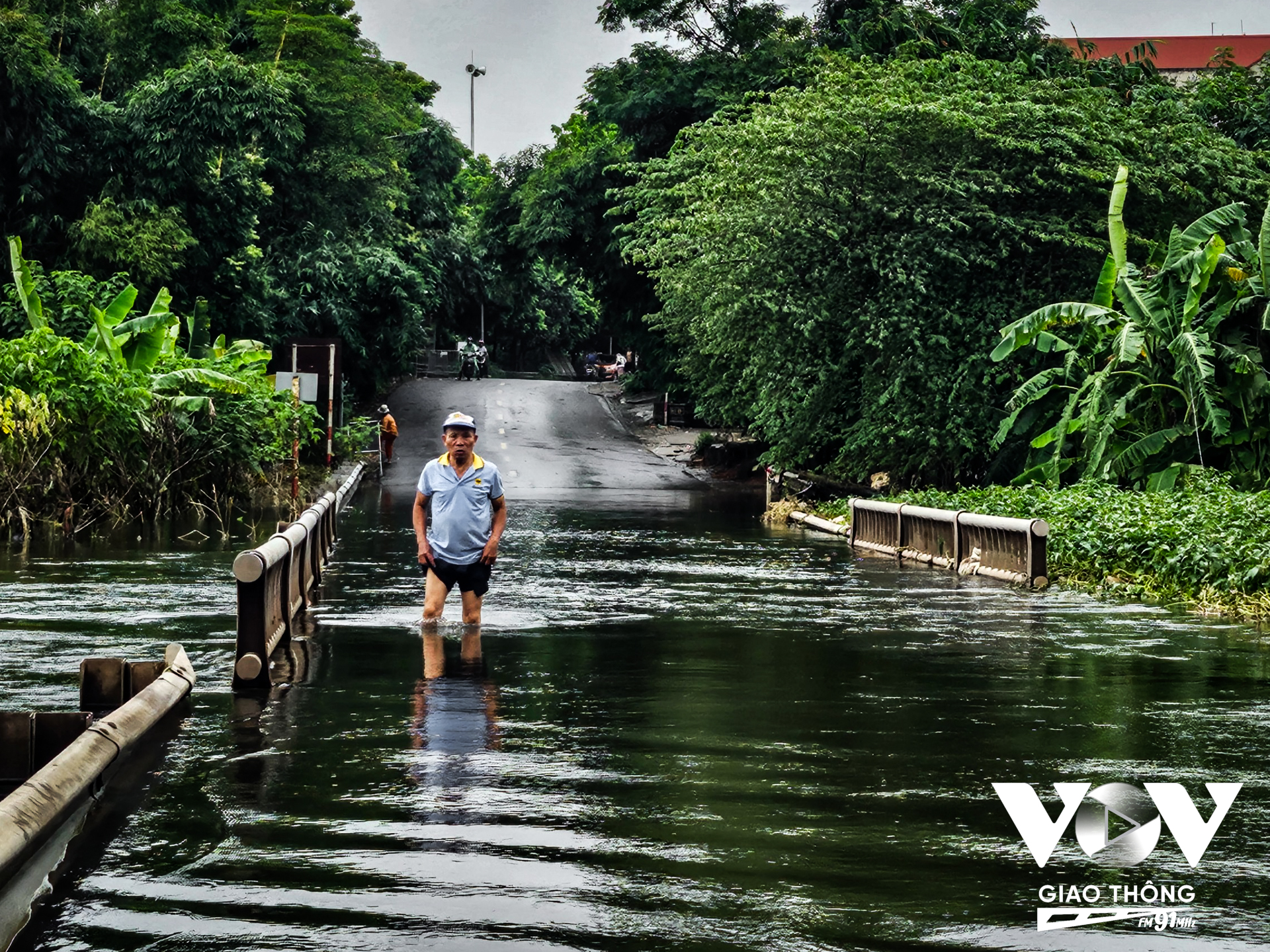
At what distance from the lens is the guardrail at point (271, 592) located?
30.6 ft

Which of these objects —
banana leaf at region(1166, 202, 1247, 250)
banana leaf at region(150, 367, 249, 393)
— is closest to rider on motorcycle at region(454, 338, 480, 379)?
banana leaf at region(150, 367, 249, 393)

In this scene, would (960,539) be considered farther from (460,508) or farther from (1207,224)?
(460,508)

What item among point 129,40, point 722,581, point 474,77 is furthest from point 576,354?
point 722,581

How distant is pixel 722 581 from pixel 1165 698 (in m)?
8.13

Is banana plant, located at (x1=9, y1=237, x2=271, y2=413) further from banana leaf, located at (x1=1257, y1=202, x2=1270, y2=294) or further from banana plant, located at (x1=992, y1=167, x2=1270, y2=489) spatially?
Answer: banana leaf, located at (x1=1257, y1=202, x2=1270, y2=294)

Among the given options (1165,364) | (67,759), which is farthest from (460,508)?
(1165,364)

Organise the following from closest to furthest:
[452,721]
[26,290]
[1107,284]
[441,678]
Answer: [452,721] → [441,678] → [1107,284] → [26,290]

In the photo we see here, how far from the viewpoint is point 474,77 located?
356ft

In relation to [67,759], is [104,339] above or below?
above

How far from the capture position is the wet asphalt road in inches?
1574

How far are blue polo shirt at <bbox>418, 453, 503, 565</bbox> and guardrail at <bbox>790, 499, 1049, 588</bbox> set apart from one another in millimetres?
7091

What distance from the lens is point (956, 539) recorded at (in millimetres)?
18891

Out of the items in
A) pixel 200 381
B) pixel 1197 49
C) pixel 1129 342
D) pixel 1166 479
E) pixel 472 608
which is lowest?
pixel 472 608

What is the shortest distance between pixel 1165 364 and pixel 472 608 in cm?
1413
